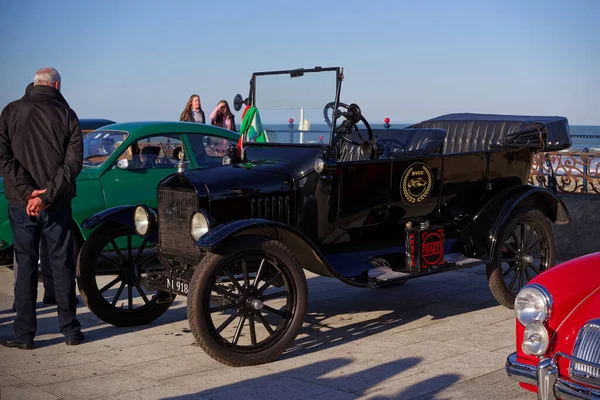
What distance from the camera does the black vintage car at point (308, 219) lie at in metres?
5.77

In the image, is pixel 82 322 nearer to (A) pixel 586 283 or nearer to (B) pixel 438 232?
(B) pixel 438 232

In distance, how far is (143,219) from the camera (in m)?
6.54

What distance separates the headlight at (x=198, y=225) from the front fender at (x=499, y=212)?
8.70 feet

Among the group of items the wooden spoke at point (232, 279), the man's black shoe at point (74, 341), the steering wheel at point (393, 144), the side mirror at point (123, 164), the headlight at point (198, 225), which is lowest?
the man's black shoe at point (74, 341)

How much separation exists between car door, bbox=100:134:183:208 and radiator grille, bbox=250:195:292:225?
101 inches

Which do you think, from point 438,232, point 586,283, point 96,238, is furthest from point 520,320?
point 96,238

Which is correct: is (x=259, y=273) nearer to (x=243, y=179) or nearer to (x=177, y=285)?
(x=177, y=285)

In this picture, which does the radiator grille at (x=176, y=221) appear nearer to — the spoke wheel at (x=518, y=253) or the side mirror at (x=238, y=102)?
the side mirror at (x=238, y=102)

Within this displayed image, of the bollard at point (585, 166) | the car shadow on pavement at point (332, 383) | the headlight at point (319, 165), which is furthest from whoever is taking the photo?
the bollard at point (585, 166)

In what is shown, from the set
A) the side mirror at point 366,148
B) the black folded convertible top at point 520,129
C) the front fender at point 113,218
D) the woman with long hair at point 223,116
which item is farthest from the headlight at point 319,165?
the woman with long hair at point 223,116

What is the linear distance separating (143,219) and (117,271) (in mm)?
655

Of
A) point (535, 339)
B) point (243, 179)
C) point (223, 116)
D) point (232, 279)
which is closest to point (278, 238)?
point (243, 179)

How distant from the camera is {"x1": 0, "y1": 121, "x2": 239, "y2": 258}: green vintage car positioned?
824cm

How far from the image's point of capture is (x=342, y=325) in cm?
680
